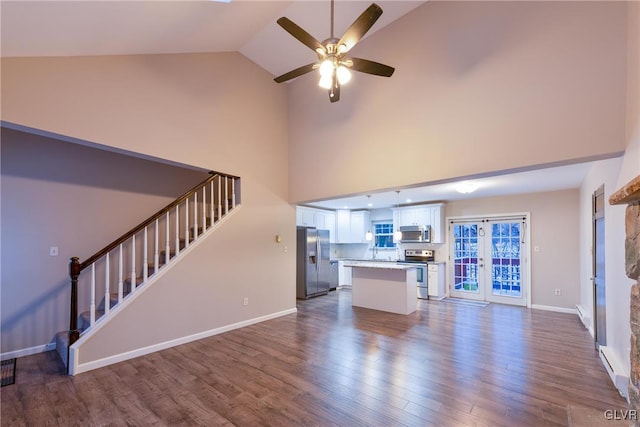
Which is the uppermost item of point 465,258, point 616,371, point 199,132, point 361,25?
point 361,25

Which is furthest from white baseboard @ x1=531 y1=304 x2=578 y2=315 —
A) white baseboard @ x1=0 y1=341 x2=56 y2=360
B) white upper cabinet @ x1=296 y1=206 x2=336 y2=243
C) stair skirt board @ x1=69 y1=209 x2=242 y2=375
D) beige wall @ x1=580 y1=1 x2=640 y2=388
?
white baseboard @ x1=0 y1=341 x2=56 y2=360

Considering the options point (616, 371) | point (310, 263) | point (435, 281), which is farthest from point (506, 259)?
point (310, 263)

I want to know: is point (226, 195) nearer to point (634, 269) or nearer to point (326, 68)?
point (326, 68)

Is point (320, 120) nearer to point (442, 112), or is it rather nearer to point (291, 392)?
point (442, 112)

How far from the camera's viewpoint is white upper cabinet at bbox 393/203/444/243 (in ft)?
23.7

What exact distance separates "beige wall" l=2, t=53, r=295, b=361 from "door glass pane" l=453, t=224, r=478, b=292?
172 inches

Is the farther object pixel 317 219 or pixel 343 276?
pixel 343 276

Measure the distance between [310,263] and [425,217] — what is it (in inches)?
127

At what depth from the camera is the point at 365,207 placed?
8539 millimetres

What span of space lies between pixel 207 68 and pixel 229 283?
3383mm

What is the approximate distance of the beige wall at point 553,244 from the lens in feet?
18.8

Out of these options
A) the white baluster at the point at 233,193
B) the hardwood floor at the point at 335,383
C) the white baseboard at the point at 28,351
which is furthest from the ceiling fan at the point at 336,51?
the white baseboard at the point at 28,351

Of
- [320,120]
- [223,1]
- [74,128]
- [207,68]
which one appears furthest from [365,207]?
[74,128]

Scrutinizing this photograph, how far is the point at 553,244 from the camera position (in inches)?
235
